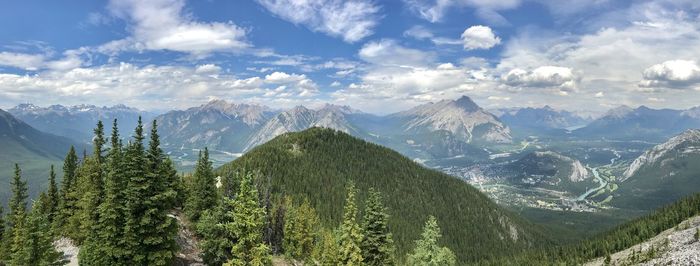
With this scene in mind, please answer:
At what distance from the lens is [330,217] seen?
18238 centimetres

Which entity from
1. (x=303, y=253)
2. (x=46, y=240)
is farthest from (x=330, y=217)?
(x=46, y=240)

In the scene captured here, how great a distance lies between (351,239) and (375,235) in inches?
106

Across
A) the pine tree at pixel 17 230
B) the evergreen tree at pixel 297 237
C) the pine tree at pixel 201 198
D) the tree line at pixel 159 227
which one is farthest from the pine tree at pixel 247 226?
the evergreen tree at pixel 297 237

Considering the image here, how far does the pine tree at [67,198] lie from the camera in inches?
3036

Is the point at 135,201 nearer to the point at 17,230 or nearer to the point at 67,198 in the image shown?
the point at 17,230

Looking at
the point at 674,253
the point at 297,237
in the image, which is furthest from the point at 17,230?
the point at 674,253

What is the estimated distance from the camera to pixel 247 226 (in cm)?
4059

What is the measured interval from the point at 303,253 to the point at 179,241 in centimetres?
4034

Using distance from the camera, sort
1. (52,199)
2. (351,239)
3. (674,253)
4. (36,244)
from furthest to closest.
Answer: (52,199)
(674,253)
(36,244)
(351,239)

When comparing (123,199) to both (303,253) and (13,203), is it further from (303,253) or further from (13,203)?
(303,253)

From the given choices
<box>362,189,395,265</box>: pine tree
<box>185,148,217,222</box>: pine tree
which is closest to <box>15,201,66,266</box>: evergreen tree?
<box>185,148,217,222</box>: pine tree

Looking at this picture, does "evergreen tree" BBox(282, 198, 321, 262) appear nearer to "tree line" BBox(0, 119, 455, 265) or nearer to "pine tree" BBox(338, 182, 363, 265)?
"tree line" BBox(0, 119, 455, 265)

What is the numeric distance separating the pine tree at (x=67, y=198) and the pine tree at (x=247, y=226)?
51.0 m

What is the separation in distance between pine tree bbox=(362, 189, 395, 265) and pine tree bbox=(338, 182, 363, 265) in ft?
2.82
